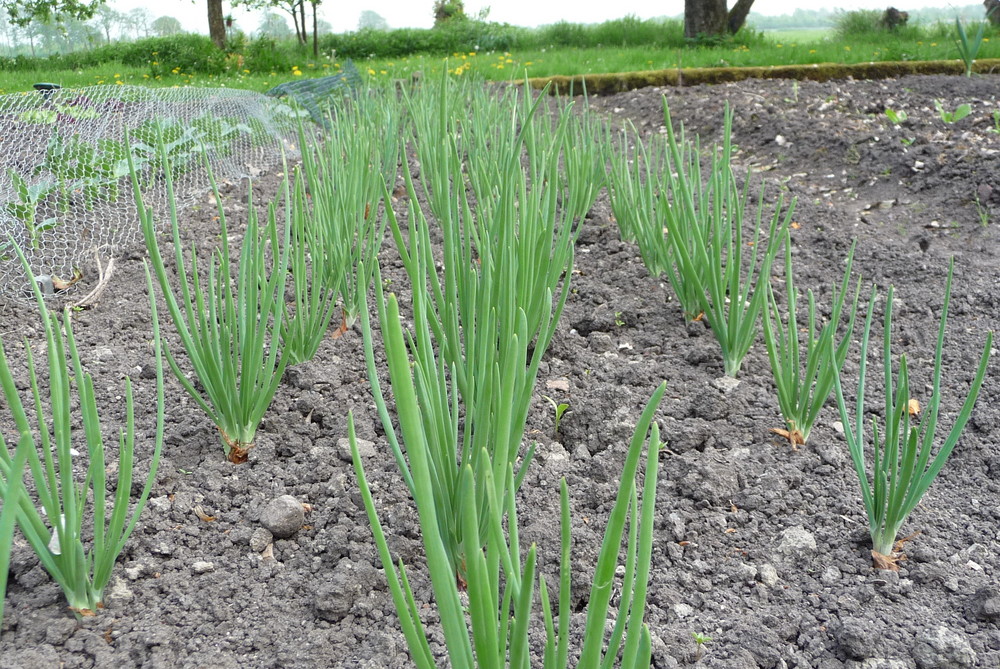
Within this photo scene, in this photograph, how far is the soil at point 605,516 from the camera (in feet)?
3.13

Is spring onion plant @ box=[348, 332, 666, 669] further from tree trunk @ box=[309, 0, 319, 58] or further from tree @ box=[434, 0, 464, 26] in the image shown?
tree @ box=[434, 0, 464, 26]

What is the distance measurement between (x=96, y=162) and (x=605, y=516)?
2.25 meters

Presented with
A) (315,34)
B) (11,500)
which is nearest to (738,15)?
(315,34)

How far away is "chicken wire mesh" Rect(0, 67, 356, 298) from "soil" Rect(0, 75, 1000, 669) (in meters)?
0.27

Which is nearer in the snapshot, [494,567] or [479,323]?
[494,567]

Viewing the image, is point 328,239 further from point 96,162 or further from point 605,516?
point 96,162

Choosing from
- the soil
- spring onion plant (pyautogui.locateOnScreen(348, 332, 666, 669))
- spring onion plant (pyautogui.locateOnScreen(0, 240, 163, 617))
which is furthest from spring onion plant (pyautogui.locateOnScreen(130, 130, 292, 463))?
spring onion plant (pyautogui.locateOnScreen(348, 332, 666, 669))

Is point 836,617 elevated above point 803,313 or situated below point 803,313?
below

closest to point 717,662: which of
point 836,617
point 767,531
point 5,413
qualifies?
point 836,617

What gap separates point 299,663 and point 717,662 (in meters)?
0.49

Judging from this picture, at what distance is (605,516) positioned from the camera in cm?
119

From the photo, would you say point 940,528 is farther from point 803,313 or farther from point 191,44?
point 191,44

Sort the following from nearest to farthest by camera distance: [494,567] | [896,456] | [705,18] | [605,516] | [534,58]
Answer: [494,567], [896,456], [605,516], [534,58], [705,18]

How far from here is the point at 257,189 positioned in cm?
293
